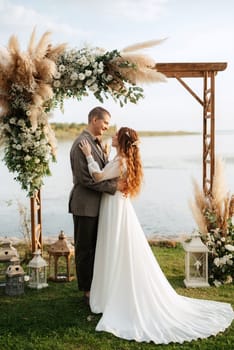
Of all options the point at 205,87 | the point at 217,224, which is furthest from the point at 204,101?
the point at 217,224

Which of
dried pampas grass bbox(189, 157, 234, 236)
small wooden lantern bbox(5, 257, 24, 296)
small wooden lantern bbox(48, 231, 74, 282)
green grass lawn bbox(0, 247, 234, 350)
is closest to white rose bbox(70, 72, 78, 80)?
small wooden lantern bbox(48, 231, 74, 282)

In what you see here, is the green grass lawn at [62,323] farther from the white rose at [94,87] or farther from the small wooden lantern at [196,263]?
the white rose at [94,87]

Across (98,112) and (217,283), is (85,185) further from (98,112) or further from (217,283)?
(217,283)

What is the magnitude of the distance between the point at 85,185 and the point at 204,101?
2366 millimetres

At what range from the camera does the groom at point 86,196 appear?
15.6ft

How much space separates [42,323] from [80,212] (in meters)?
1.05

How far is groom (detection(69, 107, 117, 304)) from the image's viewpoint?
475 centimetres

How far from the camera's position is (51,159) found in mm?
5707

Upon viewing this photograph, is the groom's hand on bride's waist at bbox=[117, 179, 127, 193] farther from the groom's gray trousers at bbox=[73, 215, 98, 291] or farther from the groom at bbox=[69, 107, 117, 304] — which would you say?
the groom's gray trousers at bbox=[73, 215, 98, 291]

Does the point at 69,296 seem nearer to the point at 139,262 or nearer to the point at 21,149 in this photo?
the point at 139,262

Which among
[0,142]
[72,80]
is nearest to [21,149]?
[0,142]

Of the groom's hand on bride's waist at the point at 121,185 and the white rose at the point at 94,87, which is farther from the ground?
the white rose at the point at 94,87

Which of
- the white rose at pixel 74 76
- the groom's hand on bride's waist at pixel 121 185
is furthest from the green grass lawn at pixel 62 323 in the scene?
the white rose at pixel 74 76

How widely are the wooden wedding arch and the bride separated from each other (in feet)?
5.12
